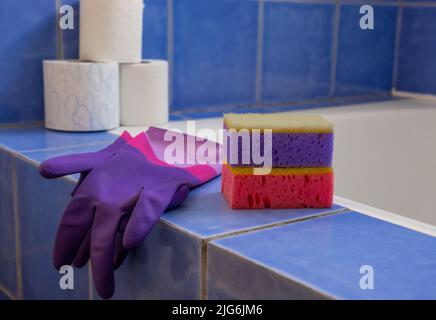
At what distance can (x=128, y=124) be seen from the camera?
1.00 meters

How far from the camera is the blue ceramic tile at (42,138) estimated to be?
0.85 metres

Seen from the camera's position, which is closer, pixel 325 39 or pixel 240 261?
pixel 240 261

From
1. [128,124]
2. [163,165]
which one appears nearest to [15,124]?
[128,124]

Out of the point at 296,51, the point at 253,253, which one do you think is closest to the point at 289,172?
the point at 253,253

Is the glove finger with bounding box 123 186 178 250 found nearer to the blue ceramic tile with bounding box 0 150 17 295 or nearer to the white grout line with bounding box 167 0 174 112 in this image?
the blue ceramic tile with bounding box 0 150 17 295

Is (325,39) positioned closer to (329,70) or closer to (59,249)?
(329,70)

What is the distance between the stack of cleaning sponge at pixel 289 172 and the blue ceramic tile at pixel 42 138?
0.32 metres

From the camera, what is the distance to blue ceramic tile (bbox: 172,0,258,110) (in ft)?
3.66

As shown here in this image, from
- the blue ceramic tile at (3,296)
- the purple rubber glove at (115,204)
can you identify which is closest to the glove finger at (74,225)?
the purple rubber glove at (115,204)

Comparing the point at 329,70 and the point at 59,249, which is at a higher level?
the point at 329,70

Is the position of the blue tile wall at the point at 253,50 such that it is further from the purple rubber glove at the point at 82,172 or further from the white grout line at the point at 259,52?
the purple rubber glove at the point at 82,172

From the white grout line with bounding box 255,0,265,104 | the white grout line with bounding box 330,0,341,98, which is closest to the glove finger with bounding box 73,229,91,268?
the white grout line with bounding box 255,0,265,104

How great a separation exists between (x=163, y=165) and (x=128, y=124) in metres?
0.36

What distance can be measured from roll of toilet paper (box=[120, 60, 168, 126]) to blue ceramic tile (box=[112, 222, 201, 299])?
42 centimetres
